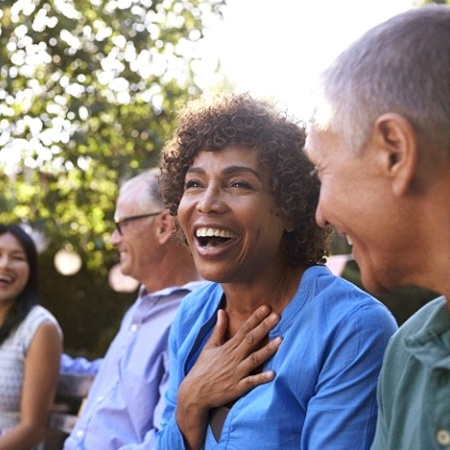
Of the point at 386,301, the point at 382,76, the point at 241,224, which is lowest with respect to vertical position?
the point at 386,301

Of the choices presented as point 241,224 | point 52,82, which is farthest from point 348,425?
point 52,82

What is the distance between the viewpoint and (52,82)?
614cm

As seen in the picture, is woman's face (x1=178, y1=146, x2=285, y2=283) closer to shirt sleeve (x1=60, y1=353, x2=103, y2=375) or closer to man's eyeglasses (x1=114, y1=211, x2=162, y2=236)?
man's eyeglasses (x1=114, y1=211, x2=162, y2=236)

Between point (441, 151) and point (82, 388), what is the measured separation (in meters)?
3.56

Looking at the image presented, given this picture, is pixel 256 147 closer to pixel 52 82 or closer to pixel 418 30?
pixel 418 30

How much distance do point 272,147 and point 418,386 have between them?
3.66ft

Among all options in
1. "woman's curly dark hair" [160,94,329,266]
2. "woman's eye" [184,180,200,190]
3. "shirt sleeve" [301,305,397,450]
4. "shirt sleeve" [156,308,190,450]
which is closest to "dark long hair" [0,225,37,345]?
"shirt sleeve" [156,308,190,450]

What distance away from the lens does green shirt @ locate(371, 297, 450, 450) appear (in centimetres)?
162

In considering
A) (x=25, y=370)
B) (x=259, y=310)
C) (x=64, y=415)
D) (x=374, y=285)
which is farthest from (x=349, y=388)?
(x=64, y=415)

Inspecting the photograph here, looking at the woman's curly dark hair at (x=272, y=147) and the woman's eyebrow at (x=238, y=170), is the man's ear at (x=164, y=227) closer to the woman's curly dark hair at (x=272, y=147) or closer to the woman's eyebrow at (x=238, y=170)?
the woman's curly dark hair at (x=272, y=147)

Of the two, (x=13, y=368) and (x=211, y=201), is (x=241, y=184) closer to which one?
(x=211, y=201)

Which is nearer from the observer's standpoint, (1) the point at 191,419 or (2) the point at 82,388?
(1) the point at 191,419

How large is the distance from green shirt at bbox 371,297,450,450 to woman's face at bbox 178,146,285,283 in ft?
2.65

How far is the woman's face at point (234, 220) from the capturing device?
103 inches
